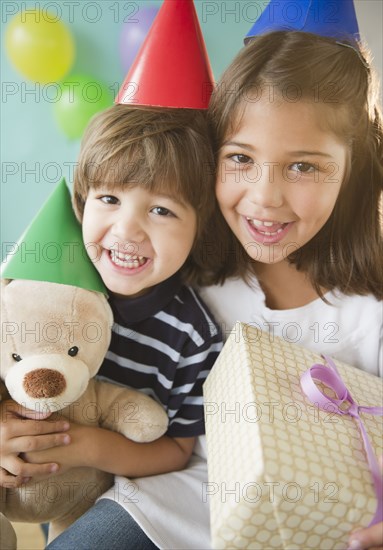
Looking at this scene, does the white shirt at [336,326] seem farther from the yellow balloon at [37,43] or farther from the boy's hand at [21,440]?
the yellow balloon at [37,43]

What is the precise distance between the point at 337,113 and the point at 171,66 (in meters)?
0.26

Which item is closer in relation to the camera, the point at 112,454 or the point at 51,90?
the point at 112,454

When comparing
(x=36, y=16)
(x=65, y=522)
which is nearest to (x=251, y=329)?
(x=65, y=522)

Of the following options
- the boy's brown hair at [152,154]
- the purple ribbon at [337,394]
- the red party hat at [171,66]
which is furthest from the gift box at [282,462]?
the red party hat at [171,66]

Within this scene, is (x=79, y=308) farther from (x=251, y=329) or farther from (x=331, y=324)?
(x=331, y=324)

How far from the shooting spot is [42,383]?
78 centimetres

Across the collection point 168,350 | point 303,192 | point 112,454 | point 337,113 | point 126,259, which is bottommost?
point 112,454

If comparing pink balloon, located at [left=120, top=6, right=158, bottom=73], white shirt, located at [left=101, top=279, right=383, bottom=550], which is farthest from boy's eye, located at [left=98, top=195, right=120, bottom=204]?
pink balloon, located at [left=120, top=6, right=158, bottom=73]

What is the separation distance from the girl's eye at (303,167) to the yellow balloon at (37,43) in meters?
0.67

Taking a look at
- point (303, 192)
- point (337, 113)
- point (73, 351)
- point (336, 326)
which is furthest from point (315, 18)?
point (73, 351)

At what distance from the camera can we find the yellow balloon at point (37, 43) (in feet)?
4.08

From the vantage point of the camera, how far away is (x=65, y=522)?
0.99m

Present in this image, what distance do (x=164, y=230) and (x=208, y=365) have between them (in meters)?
0.25

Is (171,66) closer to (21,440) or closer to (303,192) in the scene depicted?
(303,192)
